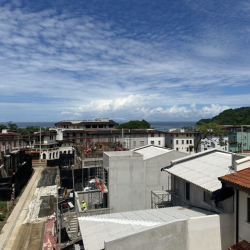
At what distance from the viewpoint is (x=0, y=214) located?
24.2 meters

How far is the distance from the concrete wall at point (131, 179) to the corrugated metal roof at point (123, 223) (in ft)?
24.7

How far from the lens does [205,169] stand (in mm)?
14141

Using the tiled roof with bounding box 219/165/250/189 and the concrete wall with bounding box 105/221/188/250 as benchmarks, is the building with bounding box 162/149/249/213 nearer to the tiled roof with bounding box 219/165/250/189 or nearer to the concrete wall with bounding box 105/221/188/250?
the tiled roof with bounding box 219/165/250/189

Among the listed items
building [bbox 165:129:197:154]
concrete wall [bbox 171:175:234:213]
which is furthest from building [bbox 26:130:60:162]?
concrete wall [bbox 171:175:234:213]

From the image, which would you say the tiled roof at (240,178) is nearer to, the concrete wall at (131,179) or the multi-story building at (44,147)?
the concrete wall at (131,179)

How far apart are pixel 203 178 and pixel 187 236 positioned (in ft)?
12.1

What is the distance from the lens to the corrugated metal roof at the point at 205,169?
1227 centimetres

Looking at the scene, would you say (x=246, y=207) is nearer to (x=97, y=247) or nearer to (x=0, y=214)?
(x=97, y=247)

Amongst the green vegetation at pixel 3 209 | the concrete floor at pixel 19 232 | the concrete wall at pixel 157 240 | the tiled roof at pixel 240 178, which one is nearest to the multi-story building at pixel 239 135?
the concrete floor at pixel 19 232

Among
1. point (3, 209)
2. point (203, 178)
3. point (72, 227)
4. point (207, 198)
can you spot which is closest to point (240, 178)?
point (203, 178)

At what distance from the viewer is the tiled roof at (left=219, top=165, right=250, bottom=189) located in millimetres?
9021

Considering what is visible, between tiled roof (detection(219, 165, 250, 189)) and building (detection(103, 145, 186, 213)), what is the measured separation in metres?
10.4

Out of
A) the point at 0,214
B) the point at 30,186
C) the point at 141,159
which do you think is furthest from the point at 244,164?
the point at 30,186

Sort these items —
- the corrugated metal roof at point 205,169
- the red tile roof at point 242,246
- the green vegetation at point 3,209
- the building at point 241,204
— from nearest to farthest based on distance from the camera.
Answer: the red tile roof at point 242,246 < the building at point 241,204 < the corrugated metal roof at point 205,169 < the green vegetation at point 3,209
